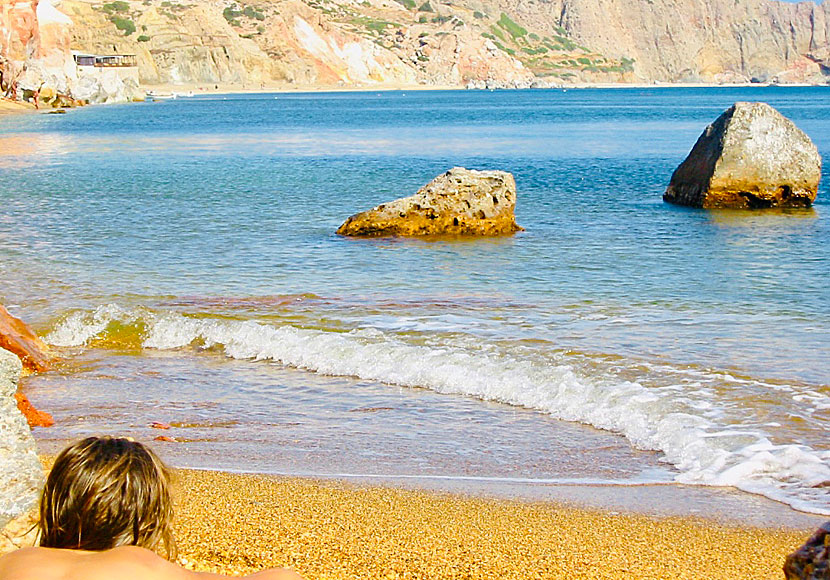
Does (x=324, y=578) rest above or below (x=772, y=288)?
above

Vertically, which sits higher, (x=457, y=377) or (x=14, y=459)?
(x=14, y=459)

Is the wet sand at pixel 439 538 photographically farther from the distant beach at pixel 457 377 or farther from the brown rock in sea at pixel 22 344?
the brown rock in sea at pixel 22 344

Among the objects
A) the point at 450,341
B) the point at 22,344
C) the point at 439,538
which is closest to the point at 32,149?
the point at 22,344

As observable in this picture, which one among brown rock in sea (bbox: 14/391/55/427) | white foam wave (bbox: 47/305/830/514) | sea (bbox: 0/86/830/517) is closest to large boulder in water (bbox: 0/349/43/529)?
sea (bbox: 0/86/830/517)

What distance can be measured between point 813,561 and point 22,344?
26.1 ft

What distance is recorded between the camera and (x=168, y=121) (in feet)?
227

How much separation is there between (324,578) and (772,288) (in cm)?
1072

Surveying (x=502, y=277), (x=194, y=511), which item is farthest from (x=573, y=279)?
(x=194, y=511)

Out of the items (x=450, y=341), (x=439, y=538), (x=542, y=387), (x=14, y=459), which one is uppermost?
(x=14, y=459)

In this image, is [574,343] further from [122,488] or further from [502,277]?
[122,488]

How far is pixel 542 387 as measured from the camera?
28.5 feet

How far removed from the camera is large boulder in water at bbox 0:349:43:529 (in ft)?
15.0

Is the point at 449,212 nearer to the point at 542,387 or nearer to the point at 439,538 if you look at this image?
the point at 542,387

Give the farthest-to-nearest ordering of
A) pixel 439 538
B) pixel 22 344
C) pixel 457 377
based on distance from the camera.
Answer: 1. pixel 22 344
2. pixel 457 377
3. pixel 439 538
